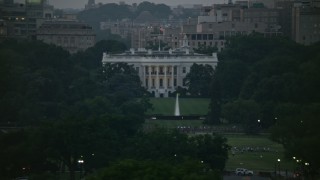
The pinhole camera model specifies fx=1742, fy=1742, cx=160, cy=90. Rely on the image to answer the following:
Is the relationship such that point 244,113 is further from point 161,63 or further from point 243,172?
point 161,63

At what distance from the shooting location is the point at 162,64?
4594 inches

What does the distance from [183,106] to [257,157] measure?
28.8 meters

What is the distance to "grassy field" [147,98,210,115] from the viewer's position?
→ 8869cm

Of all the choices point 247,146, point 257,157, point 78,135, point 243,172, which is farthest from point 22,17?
point 78,135

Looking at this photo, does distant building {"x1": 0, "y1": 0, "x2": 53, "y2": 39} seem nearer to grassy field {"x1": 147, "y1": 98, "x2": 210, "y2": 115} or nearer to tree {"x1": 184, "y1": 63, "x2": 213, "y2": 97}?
tree {"x1": 184, "y1": 63, "x2": 213, "y2": 97}

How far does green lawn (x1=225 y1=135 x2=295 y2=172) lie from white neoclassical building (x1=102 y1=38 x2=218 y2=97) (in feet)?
131

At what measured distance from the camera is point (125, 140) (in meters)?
60.7

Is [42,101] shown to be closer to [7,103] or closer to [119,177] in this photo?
[7,103]

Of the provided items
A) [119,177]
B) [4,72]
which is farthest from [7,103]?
[119,177]

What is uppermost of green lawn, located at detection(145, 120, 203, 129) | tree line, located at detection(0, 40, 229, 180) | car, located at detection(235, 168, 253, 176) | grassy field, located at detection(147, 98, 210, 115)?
tree line, located at detection(0, 40, 229, 180)

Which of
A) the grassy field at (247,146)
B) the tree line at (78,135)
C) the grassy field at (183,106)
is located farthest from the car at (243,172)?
the grassy field at (183,106)

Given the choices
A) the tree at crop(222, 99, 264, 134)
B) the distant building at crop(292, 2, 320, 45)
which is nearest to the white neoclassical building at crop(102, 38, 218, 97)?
the distant building at crop(292, 2, 320, 45)

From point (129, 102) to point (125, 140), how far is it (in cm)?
2478

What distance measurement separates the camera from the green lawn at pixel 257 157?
61.1 m
